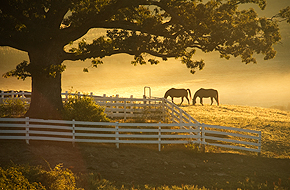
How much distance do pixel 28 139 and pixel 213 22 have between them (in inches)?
465

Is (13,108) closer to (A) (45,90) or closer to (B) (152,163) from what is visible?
(A) (45,90)

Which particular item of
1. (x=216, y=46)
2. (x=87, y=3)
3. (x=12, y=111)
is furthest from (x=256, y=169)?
(x=12, y=111)

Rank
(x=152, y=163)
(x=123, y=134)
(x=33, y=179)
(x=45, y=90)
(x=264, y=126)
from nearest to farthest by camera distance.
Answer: (x=33, y=179)
(x=152, y=163)
(x=123, y=134)
(x=45, y=90)
(x=264, y=126)

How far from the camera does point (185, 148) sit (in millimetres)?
18969

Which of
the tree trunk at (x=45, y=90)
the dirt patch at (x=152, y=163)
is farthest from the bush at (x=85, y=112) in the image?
the dirt patch at (x=152, y=163)

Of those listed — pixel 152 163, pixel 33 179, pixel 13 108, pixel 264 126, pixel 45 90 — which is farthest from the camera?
pixel 264 126

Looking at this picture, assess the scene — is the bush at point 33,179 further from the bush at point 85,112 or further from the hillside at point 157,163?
the bush at point 85,112

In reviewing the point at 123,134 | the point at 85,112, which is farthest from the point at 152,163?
the point at 85,112

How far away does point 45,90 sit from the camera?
2139 cm

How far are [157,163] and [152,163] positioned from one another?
0.23 metres

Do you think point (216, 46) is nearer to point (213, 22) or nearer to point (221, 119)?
point (213, 22)

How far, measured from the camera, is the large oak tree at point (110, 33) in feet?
65.3

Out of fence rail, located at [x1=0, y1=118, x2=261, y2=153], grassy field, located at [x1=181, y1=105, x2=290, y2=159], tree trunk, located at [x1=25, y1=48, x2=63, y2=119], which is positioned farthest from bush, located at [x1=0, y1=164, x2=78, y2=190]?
grassy field, located at [x1=181, y1=105, x2=290, y2=159]

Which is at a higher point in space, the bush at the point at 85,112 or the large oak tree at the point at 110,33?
the large oak tree at the point at 110,33
